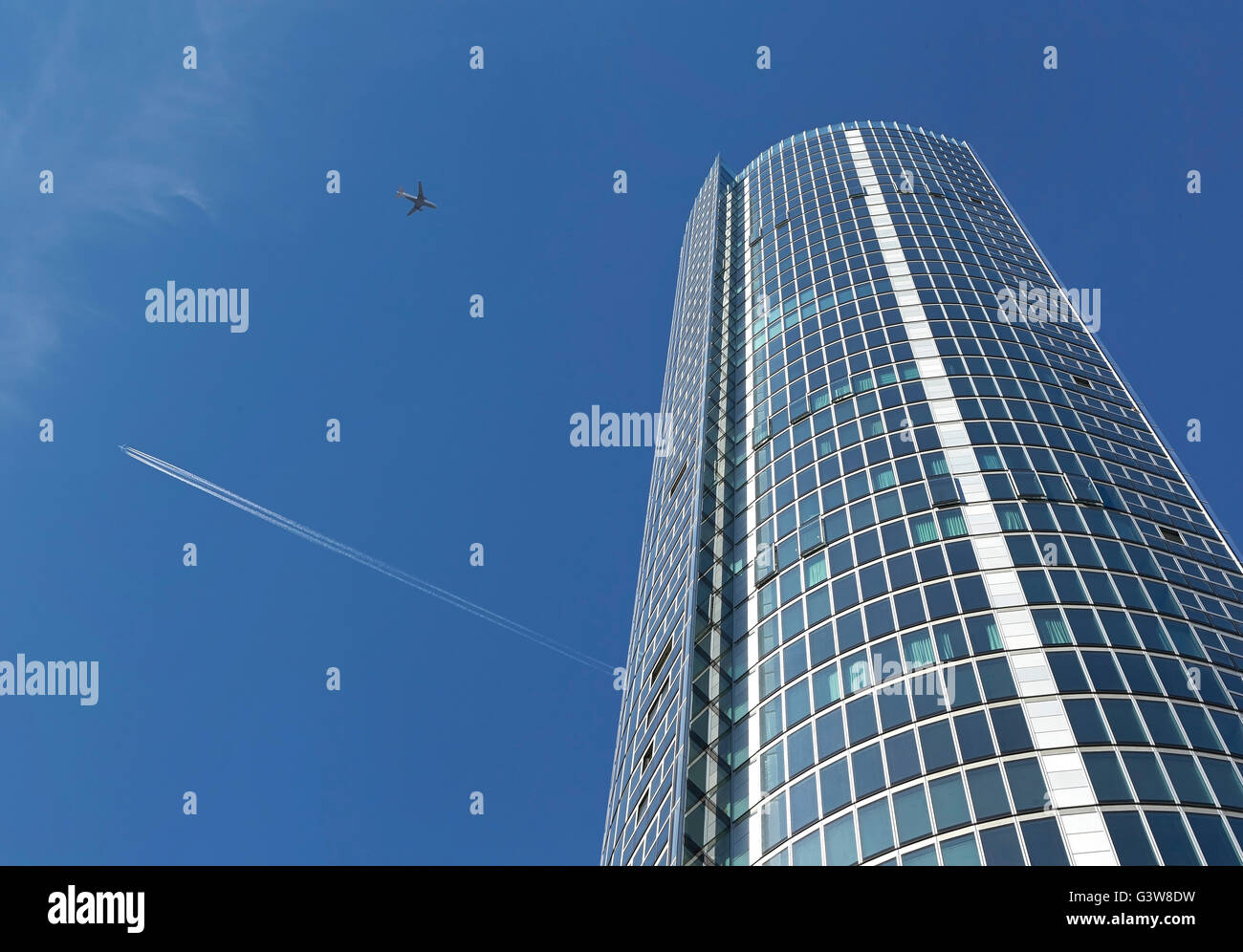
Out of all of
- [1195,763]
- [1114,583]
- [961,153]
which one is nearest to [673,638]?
[1114,583]

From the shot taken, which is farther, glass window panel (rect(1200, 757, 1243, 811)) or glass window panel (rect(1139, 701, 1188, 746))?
glass window panel (rect(1139, 701, 1188, 746))

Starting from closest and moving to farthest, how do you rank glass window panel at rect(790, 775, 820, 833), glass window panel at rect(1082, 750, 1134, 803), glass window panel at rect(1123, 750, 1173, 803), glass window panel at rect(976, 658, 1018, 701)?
glass window panel at rect(1082, 750, 1134, 803) < glass window panel at rect(1123, 750, 1173, 803) < glass window panel at rect(790, 775, 820, 833) < glass window panel at rect(976, 658, 1018, 701)

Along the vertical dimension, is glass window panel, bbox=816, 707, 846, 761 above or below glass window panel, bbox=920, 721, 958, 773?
above

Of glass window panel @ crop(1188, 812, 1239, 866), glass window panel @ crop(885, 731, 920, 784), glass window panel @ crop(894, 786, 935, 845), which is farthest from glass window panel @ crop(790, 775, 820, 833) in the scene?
glass window panel @ crop(1188, 812, 1239, 866)

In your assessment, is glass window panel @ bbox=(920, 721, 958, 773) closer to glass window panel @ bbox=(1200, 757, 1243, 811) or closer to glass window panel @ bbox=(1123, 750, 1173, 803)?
glass window panel @ bbox=(1123, 750, 1173, 803)

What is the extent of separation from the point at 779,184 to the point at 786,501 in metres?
63.3

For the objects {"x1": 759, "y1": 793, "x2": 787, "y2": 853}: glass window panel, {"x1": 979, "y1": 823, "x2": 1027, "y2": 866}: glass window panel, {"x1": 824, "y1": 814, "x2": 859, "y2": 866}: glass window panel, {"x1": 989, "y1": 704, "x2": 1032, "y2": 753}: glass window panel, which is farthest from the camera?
{"x1": 759, "y1": 793, "x2": 787, "y2": 853}: glass window panel

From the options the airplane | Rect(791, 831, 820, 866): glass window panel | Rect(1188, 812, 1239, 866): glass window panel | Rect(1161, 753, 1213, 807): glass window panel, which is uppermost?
the airplane

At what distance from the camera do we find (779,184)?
11112 cm

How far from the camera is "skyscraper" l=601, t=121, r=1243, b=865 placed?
35.5 meters

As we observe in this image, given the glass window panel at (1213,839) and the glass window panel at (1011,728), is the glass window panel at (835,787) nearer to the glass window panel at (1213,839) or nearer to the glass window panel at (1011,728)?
the glass window panel at (1011,728)
